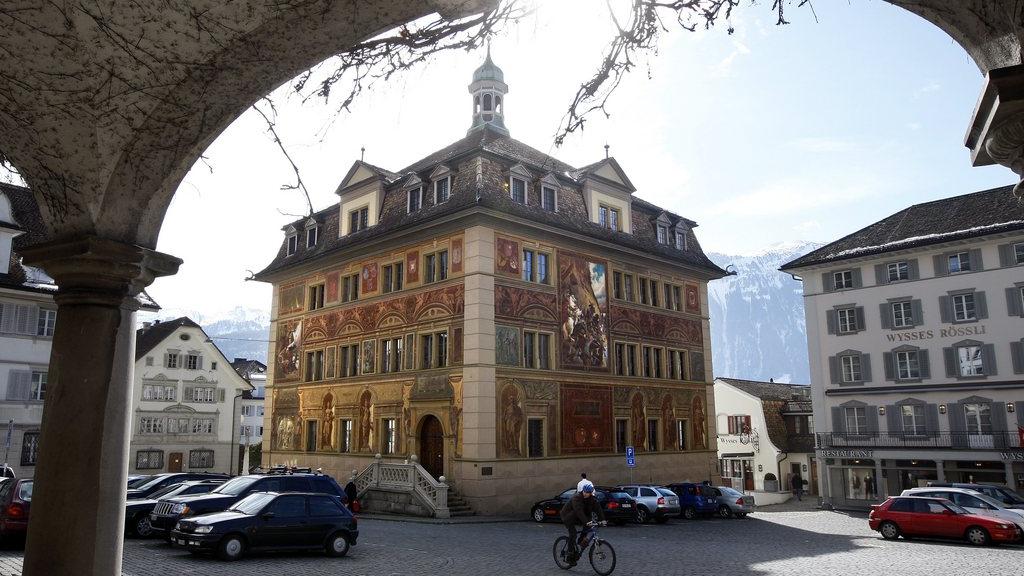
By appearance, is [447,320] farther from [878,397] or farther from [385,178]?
[878,397]

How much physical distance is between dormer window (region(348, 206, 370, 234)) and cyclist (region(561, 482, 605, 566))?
24.2 metres

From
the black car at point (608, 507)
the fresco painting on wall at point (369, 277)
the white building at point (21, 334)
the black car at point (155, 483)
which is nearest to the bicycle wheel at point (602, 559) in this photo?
the black car at point (608, 507)

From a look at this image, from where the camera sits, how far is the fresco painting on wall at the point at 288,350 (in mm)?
40062

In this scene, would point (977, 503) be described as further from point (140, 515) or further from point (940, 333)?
point (140, 515)

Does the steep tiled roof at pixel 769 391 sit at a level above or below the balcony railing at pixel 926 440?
above

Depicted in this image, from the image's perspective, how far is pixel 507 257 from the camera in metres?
31.3

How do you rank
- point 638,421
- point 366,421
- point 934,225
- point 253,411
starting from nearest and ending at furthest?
point 366,421 → point 638,421 → point 934,225 → point 253,411

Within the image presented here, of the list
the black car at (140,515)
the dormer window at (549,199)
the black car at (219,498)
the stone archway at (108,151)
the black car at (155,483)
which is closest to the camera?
the stone archway at (108,151)

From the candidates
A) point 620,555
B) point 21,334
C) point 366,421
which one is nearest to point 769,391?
point 366,421

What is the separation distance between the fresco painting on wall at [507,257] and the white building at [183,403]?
3316 centimetres

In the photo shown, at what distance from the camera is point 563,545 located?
1595 cm

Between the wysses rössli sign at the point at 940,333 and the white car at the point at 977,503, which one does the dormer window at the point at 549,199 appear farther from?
the wysses rössli sign at the point at 940,333

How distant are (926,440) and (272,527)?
35705 millimetres

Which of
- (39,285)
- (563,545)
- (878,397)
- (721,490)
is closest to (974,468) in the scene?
(878,397)
